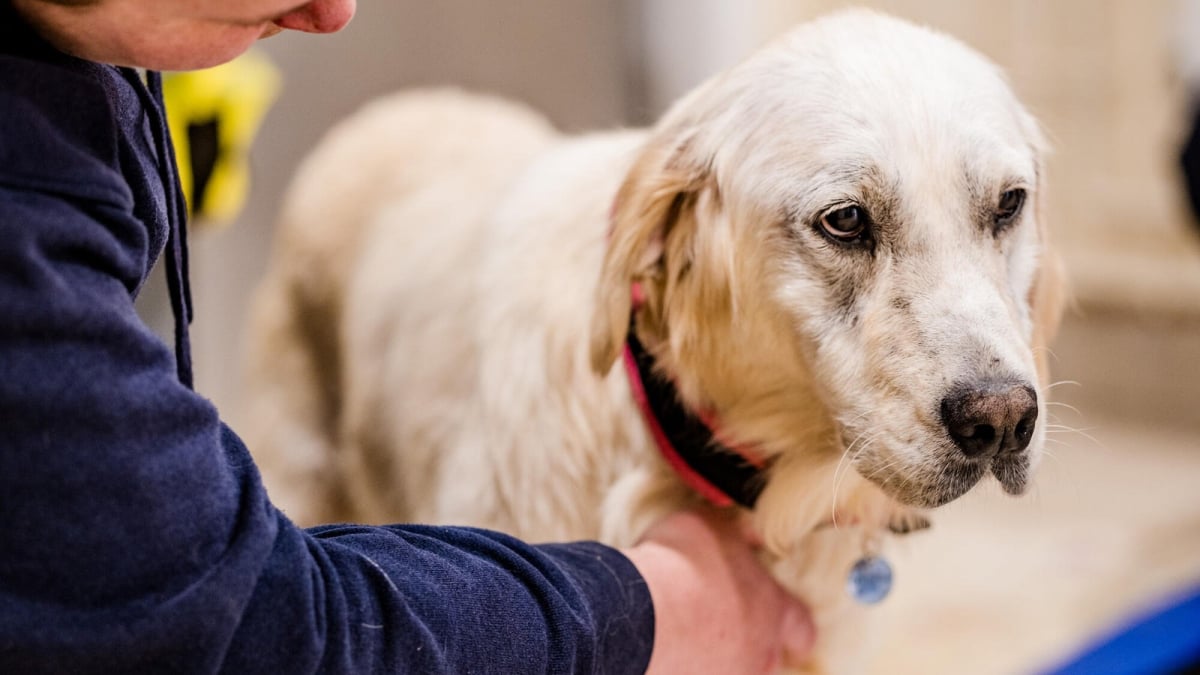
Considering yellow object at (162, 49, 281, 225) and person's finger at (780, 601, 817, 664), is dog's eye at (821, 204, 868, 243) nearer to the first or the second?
person's finger at (780, 601, 817, 664)

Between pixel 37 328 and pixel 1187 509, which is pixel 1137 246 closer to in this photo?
pixel 1187 509

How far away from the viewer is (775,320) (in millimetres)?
976

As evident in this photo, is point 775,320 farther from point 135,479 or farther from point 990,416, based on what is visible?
point 135,479

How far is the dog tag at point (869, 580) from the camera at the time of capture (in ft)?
3.45

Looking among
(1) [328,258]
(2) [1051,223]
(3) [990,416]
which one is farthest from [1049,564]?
(3) [990,416]

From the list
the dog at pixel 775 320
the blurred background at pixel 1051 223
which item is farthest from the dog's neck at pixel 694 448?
the blurred background at pixel 1051 223

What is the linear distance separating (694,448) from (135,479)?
566 mm

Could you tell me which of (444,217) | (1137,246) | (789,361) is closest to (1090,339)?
(1137,246)

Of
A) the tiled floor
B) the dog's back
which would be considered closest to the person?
the dog's back

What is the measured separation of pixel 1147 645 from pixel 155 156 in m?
1.56

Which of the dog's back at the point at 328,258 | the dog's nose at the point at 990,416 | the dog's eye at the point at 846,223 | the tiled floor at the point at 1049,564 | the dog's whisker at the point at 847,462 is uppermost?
the dog's eye at the point at 846,223

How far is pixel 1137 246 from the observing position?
3.03 meters

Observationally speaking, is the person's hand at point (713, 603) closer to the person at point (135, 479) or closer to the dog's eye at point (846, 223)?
the person at point (135, 479)

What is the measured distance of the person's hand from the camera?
87cm
